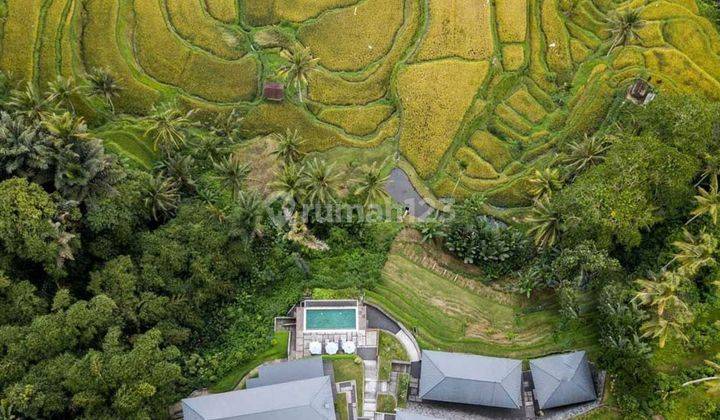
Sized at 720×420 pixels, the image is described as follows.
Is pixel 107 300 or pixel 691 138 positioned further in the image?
pixel 691 138

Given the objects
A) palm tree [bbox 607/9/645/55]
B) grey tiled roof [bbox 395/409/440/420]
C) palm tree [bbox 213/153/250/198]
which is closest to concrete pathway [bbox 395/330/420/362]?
grey tiled roof [bbox 395/409/440/420]

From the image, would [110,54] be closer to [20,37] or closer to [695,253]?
[20,37]

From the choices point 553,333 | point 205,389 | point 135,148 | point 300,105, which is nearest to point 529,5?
point 300,105

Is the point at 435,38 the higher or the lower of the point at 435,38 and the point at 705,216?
the higher

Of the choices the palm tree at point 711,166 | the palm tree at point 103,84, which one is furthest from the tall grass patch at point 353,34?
the palm tree at point 711,166

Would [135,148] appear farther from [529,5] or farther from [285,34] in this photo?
[529,5]

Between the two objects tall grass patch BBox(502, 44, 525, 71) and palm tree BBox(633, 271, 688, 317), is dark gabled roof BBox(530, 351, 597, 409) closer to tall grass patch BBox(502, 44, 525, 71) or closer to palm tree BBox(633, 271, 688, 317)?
palm tree BBox(633, 271, 688, 317)
